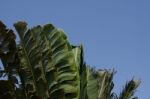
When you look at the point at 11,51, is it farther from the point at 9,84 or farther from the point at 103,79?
the point at 103,79

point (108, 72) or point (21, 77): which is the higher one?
point (108, 72)

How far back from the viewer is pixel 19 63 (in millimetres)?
8266

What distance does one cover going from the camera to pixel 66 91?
848cm

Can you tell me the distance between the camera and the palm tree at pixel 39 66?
8.22 m

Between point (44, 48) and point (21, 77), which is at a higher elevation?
point (44, 48)

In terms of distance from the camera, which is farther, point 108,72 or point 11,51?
point 108,72

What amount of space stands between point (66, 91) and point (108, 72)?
8.25 feet

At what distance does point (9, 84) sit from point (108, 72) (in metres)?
3.32

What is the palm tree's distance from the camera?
8219 mm

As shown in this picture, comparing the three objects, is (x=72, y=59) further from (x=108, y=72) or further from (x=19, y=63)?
(x=108, y=72)

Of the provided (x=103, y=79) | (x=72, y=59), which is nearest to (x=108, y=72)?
(x=103, y=79)

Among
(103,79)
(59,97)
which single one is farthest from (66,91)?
(103,79)

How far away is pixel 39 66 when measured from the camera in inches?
327

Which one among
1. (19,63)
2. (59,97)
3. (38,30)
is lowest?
(59,97)
